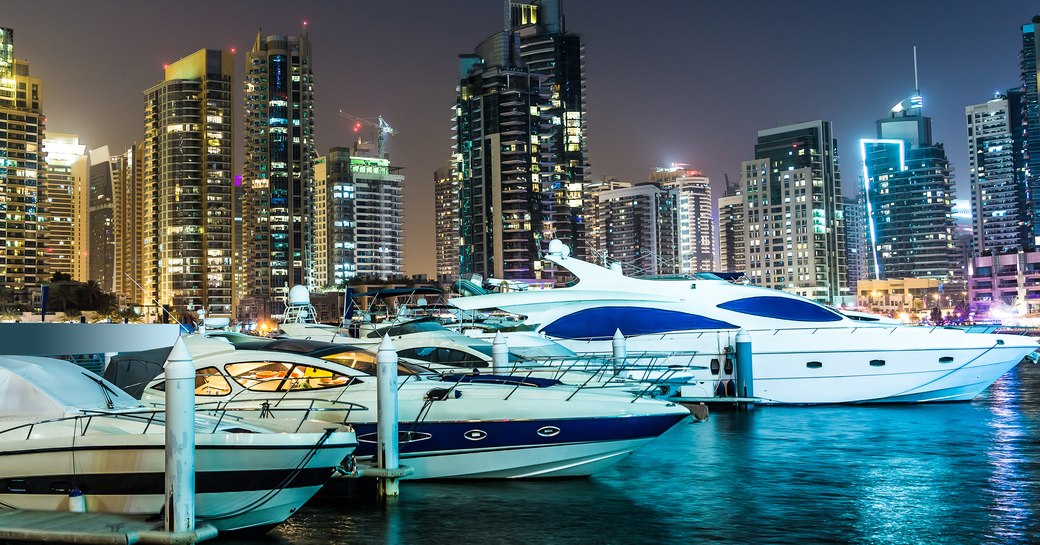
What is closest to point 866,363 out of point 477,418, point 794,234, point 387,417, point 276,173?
point 477,418

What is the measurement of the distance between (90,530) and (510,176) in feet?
484

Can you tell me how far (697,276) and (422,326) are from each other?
9221 millimetres

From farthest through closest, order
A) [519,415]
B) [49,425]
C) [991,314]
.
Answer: [991,314] → [519,415] → [49,425]

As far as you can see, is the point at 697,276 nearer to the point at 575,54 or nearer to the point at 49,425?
the point at 49,425

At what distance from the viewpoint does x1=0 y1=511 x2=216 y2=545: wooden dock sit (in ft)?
33.3

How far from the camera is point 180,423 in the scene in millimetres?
10250

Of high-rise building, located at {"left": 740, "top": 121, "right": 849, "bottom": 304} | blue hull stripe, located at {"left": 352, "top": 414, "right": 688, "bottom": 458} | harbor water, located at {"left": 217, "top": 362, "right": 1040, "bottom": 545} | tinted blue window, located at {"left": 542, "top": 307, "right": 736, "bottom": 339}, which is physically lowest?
harbor water, located at {"left": 217, "top": 362, "right": 1040, "bottom": 545}

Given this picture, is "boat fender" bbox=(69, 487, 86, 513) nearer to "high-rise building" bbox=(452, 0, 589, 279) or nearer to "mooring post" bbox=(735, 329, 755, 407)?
"mooring post" bbox=(735, 329, 755, 407)

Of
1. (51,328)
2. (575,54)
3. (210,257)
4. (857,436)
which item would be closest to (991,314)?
(575,54)

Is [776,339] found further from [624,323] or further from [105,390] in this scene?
[105,390]

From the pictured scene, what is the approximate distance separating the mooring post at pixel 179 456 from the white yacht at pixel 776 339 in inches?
704

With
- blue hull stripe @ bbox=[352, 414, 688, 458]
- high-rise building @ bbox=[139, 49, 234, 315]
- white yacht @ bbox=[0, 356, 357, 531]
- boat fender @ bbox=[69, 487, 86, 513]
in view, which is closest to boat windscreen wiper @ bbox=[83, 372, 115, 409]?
white yacht @ bbox=[0, 356, 357, 531]

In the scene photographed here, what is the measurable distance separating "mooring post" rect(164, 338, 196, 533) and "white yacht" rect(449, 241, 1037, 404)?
1789cm

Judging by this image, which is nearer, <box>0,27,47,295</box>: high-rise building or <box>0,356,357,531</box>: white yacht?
<box>0,356,357,531</box>: white yacht
